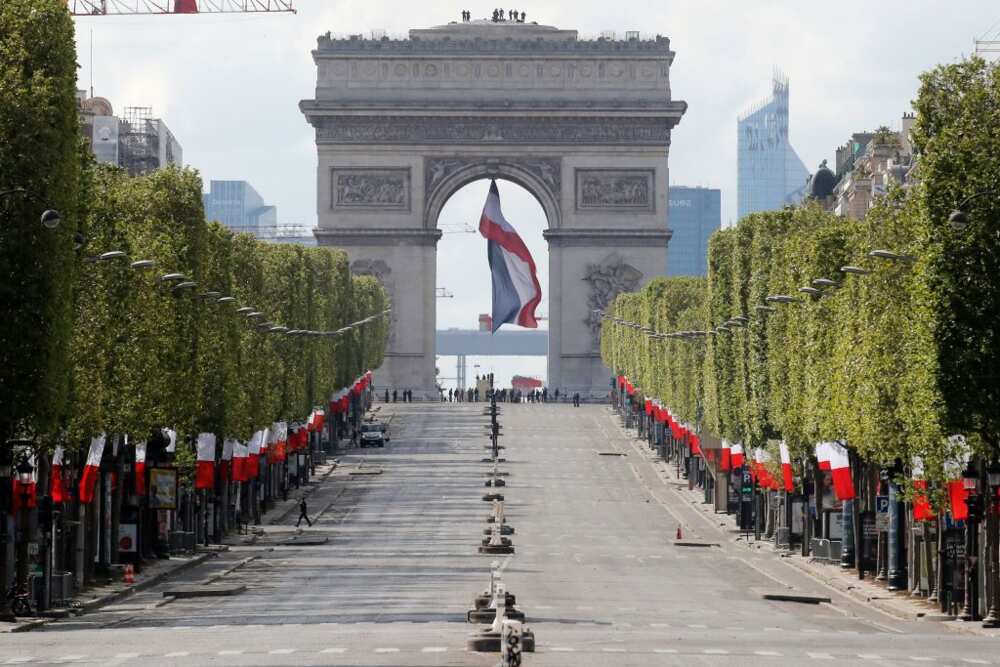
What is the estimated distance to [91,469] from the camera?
66.3 m

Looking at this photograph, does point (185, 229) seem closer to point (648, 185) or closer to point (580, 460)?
point (580, 460)

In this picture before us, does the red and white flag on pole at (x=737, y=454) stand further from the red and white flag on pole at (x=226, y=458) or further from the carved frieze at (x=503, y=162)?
the carved frieze at (x=503, y=162)

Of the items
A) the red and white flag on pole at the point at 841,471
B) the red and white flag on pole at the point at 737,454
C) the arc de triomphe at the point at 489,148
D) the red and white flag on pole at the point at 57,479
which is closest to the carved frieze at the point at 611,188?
the arc de triomphe at the point at 489,148

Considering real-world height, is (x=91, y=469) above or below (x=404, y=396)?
below

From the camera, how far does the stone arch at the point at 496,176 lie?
197 m

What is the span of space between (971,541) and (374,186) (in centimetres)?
14049

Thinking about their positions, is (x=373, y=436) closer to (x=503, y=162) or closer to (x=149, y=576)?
(x=503, y=162)

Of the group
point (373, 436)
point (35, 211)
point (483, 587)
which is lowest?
point (483, 587)

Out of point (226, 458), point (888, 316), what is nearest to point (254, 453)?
point (226, 458)

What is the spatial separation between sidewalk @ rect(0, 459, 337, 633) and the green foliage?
465cm

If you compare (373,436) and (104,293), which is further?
(373,436)

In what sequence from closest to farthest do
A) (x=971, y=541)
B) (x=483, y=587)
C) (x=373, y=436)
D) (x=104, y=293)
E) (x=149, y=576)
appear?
(x=971, y=541)
(x=483, y=587)
(x=104, y=293)
(x=149, y=576)
(x=373, y=436)

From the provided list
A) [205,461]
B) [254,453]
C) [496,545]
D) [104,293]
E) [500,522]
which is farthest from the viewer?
[254,453]

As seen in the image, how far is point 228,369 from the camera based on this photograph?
8762 cm
